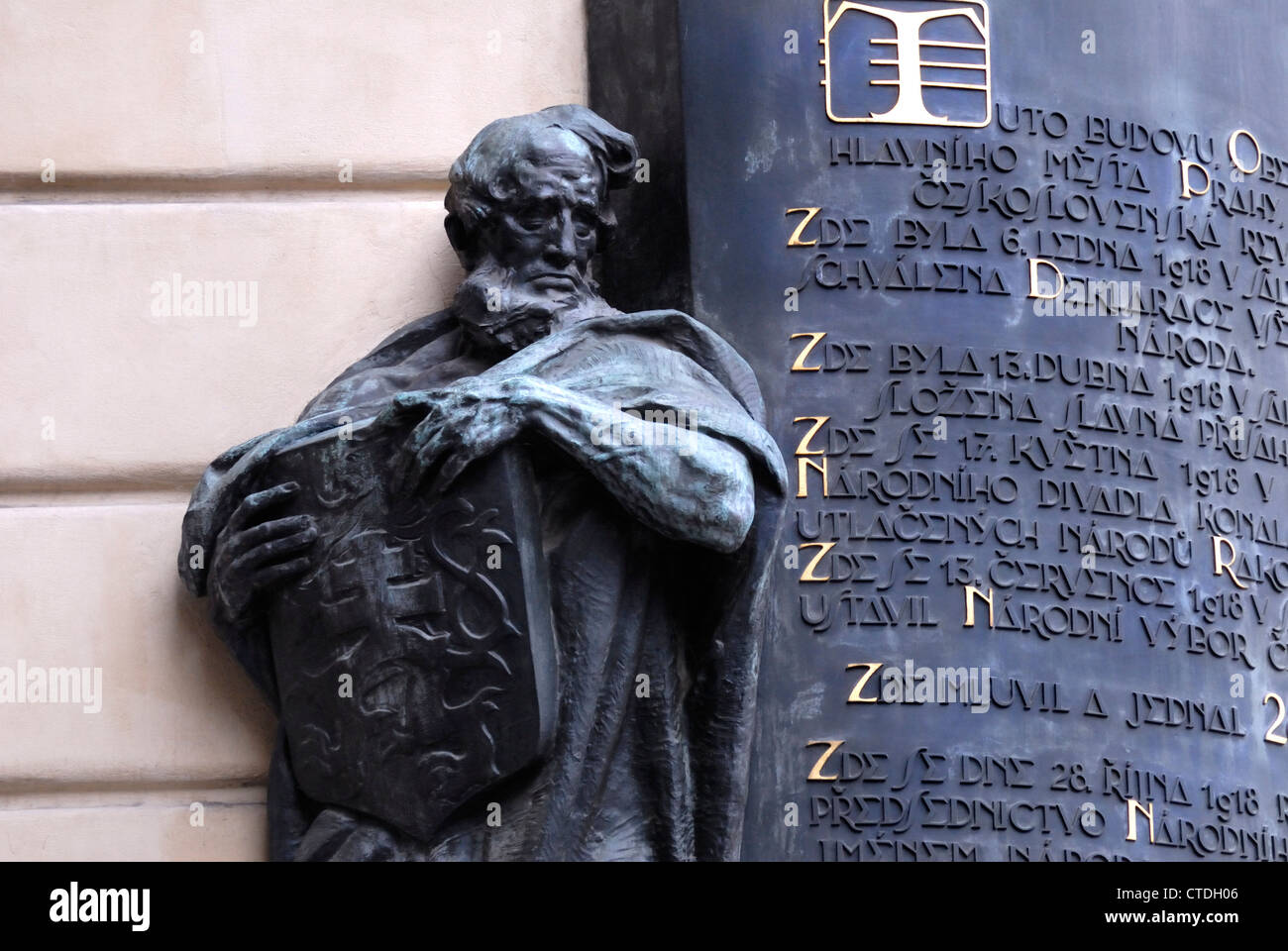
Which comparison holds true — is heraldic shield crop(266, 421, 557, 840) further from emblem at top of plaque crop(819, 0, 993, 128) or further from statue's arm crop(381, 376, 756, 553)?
emblem at top of plaque crop(819, 0, 993, 128)

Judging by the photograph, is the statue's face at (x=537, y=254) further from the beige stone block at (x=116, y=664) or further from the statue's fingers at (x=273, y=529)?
the beige stone block at (x=116, y=664)

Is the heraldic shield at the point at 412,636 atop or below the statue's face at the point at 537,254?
below

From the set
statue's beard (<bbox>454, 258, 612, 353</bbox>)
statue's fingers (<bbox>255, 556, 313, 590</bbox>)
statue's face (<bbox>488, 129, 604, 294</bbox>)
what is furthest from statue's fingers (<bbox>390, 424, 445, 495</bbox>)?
statue's face (<bbox>488, 129, 604, 294</bbox>)

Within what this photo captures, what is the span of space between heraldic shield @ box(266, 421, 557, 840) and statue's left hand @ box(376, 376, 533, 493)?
0.05 meters

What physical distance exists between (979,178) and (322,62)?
232 centimetres

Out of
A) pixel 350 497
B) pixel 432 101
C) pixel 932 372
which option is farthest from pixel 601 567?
pixel 432 101

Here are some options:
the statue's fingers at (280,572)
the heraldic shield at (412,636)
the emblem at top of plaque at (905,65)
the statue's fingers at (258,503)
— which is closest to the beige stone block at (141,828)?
the heraldic shield at (412,636)

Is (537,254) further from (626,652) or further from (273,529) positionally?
(626,652)

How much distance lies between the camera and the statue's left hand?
948 cm

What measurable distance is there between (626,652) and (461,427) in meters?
0.87

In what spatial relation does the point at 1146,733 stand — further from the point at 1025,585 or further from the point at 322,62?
the point at 322,62

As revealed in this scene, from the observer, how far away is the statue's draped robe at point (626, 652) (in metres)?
9.56

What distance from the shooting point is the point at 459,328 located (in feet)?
34.1

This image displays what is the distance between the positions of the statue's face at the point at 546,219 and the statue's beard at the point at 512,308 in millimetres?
16
